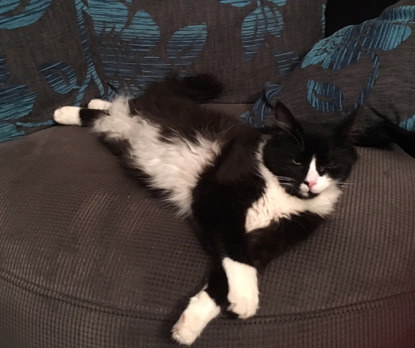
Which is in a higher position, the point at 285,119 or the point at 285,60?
the point at 285,119

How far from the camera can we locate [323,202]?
3.34ft

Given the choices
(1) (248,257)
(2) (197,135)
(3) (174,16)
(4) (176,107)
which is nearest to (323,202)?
(1) (248,257)

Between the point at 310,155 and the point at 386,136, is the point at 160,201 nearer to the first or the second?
the point at 310,155

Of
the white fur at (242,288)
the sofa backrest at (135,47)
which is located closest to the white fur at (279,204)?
the white fur at (242,288)

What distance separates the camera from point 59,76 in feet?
4.82

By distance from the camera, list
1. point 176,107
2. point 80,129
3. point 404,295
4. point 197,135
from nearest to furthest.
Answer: point 404,295 < point 197,135 < point 176,107 < point 80,129

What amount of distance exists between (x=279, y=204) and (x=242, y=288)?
27cm

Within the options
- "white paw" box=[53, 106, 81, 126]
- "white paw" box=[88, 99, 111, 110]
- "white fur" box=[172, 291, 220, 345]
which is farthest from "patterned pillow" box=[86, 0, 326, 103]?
"white fur" box=[172, 291, 220, 345]

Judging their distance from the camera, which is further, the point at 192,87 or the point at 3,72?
the point at 192,87

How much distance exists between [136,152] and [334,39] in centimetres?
81

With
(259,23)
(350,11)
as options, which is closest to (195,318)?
(259,23)

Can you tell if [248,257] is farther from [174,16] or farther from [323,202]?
[174,16]

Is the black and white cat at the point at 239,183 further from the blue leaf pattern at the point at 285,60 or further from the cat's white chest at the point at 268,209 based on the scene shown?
the blue leaf pattern at the point at 285,60

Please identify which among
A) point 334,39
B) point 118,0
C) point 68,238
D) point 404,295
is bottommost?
point 404,295
